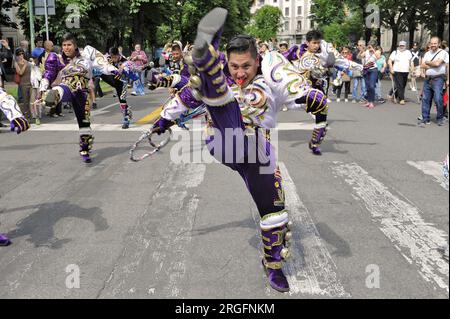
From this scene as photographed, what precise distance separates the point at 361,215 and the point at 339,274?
5.02 feet

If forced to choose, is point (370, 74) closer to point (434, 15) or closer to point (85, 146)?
point (85, 146)

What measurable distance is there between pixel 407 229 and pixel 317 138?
11.7 feet

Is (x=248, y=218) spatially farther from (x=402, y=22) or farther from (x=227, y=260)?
(x=402, y=22)

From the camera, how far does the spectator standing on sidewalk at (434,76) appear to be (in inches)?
422

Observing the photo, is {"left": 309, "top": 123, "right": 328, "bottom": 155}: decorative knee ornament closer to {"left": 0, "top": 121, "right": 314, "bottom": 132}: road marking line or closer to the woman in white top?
{"left": 0, "top": 121, "right": 314, "bottom": 132}: road marking line

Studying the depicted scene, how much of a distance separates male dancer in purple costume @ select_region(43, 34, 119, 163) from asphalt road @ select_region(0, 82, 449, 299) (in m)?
0.54

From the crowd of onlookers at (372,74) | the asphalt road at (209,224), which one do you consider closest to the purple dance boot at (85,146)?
the asphalt road at (209,224)

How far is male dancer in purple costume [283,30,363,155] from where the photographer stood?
26.0 ft

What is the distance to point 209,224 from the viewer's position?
16.0 feet

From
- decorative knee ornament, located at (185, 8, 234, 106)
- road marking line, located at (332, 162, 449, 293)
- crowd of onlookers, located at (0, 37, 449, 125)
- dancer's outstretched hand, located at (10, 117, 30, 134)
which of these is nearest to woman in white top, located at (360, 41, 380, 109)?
crowd of onlookers, located at (0, 37, 449, 125)

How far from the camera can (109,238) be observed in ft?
15.0

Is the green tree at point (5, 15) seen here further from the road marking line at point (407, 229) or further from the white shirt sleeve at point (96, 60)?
→ the road marking line at point (407, 229)

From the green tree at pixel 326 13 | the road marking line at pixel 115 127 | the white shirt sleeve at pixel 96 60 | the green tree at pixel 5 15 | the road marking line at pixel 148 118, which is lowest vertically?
the road marking line at pixel 115 127

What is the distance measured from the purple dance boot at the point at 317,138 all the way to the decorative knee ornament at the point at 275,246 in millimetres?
4597
